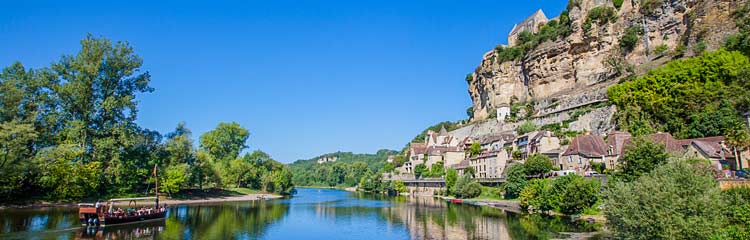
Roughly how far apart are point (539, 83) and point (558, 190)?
38.0m

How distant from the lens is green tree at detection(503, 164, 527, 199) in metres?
45.4

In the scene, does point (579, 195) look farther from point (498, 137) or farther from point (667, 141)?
point (498, 137)

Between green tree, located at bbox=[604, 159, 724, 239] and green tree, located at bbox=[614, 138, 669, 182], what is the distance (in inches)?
435

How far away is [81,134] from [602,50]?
6092 centimetres

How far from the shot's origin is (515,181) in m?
46.0

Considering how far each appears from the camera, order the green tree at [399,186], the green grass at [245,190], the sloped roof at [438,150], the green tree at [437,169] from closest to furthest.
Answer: the green grass at [245,190], the green tree at [437,169], the sloped roof at [438,150], the green tree at [399,186]

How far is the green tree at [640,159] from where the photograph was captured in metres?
29.9

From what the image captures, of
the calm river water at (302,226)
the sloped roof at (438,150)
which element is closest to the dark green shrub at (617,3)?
the sloped roof at (438,150)

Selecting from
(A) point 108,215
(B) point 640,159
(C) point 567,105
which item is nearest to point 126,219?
(A) point 108,215

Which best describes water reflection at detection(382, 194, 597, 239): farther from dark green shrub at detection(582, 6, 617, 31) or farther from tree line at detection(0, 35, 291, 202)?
dark green shrub at detection(582, 6, 617, 31)

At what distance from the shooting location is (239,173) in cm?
6706

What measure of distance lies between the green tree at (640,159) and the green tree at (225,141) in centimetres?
5278

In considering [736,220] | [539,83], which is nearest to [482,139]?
[539,83]

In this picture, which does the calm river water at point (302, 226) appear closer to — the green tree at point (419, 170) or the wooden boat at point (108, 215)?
the wooden boat at point (108, 215)
